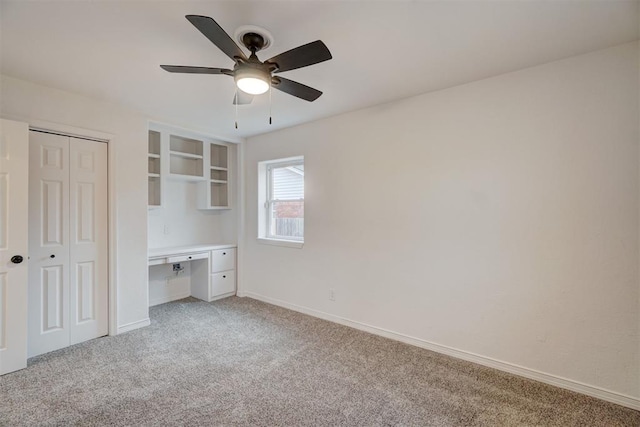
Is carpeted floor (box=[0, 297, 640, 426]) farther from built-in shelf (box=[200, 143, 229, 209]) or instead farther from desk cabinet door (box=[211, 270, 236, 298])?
built-in shelf (box=[200, 143, 229, 209])

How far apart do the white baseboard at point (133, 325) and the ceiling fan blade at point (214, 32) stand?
3055 millimetres

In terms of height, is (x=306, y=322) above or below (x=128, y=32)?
below

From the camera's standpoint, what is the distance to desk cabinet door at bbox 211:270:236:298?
14.0ft

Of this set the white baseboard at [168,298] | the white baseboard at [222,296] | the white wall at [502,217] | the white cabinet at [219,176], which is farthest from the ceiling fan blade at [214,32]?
the white baseboard at [168,298]

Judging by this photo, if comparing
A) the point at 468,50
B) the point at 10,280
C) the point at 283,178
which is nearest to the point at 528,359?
the point at 468,50

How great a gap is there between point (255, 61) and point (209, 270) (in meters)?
3.20

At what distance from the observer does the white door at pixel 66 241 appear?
106 inches

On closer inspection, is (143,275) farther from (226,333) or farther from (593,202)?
(593,202)

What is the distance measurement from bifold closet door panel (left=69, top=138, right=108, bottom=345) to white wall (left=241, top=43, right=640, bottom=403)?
91.3 inches

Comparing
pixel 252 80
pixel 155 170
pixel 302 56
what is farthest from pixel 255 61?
pixel 155 170

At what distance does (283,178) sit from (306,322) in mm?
1993

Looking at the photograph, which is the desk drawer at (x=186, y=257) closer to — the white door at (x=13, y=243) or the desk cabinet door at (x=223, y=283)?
the desk cabinet door at (x=223, y=283)

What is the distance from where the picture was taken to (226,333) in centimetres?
319

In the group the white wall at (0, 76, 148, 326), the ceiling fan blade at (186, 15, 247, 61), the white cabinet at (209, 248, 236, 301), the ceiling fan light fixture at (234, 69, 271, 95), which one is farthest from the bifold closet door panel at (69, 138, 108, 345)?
the ceiling fan blade at (186, 15, 247, 61)
